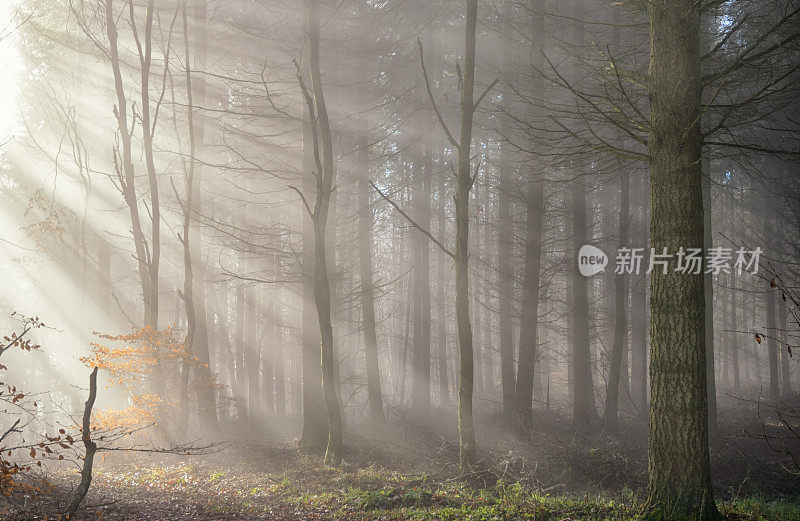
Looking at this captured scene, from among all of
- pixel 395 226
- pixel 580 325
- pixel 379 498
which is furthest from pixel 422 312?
pixel 379 498

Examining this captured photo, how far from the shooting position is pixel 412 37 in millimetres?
13828

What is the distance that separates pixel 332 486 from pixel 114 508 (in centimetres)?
298

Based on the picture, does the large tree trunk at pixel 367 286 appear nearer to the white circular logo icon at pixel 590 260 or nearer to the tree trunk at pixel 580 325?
the tree trunk at pixel 580 325

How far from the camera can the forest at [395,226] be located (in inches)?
205

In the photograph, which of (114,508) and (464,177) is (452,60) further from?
(114,508)

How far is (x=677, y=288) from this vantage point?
196 inches

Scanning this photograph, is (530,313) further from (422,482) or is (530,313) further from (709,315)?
(422,482)

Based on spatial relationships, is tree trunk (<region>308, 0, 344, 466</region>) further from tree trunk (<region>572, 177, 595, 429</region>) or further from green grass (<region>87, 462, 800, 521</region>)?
tree trunk (<region>572, 177, 595, 429</region>)

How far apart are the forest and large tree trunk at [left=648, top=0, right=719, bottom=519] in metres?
0.03

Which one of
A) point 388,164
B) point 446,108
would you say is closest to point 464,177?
point 446,108

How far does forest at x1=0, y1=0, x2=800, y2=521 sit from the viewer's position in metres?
5.21

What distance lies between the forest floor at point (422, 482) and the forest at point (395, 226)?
7 cm

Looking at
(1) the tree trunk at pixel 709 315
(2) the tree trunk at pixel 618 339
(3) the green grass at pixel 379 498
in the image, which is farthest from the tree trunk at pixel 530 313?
(3) the green grass at pixel 379 498

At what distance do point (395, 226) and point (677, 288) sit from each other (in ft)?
36.0
